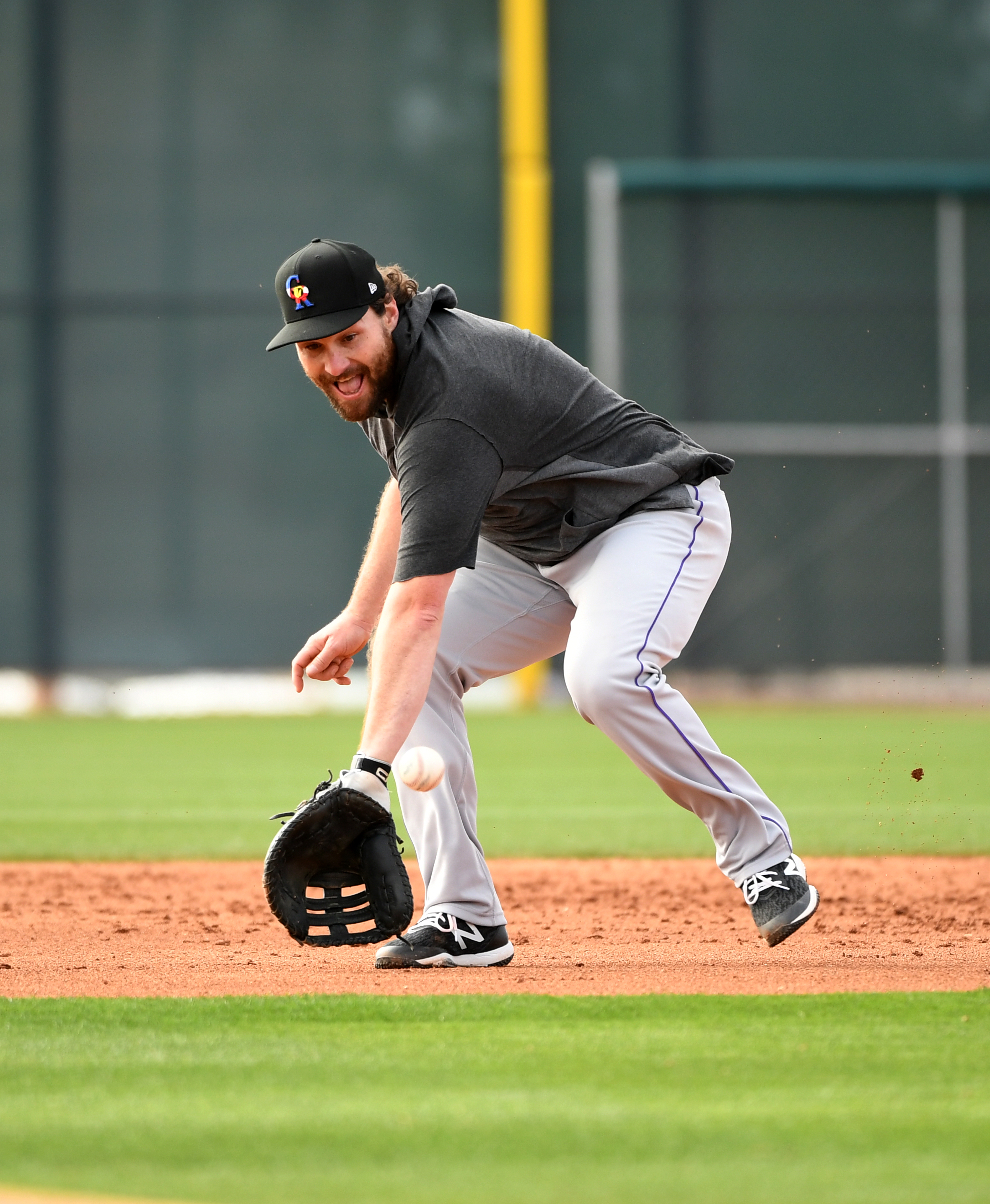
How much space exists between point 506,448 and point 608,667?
50cm

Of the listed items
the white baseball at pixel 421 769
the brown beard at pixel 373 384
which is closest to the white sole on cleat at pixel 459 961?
the white baseball at pixel 421 769

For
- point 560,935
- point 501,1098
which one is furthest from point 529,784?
point 501,1098

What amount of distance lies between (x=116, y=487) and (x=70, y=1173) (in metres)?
12.9

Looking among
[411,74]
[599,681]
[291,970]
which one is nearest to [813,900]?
[599,681]

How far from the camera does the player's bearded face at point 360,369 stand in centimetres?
338

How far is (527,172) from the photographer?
14.3 meters

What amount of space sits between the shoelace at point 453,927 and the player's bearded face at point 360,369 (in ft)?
3.68

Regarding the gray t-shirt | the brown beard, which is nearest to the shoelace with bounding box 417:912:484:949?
the gray t-shirt

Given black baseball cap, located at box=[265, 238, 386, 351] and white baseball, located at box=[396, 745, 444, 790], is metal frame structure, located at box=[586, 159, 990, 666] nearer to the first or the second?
white baseball, located at box=[396, 745, 444, 790]

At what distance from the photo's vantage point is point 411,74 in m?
14.8

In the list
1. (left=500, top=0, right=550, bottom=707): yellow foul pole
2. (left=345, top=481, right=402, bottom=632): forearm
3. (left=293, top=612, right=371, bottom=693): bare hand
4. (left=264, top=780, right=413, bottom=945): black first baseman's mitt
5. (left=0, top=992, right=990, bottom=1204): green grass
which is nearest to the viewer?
(left=0, top=992, right=990, bottom=1204): green grass

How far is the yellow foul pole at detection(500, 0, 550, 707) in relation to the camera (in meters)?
14.2

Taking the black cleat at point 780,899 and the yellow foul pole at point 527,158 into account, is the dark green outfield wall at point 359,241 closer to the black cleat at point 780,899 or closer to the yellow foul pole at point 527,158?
the yellow foul pole at point 527,158

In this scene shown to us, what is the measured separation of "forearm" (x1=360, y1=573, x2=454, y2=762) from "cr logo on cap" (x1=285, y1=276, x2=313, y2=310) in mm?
580
